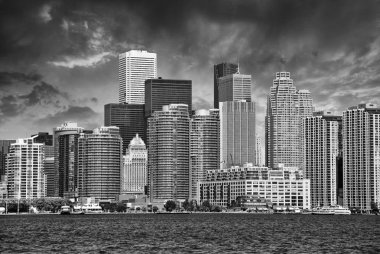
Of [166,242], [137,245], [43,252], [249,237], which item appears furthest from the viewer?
[249,237]

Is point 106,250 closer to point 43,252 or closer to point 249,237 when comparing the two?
point 43,252

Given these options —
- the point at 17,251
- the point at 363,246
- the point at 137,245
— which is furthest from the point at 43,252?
the point at 363,246

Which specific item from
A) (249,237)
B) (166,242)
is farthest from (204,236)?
(166,242)

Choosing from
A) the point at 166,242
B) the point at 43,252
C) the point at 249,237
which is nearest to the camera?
the point at 43,252

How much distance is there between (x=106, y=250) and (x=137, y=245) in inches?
486

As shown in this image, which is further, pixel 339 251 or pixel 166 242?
pixel 166 242

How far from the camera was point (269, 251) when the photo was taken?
5349 inches

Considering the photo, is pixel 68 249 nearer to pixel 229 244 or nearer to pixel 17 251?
pixel 17 251

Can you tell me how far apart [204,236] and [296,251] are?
45.6 metres

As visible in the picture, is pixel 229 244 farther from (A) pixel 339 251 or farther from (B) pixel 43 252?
(B) pixel 43 252

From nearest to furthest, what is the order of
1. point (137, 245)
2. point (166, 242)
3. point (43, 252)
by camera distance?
point (43, 252) < point (137, 245) < point (166, 242)

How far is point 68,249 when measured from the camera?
138 metres

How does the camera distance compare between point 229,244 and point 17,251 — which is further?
point 229,244

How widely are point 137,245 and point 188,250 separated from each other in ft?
45.0
